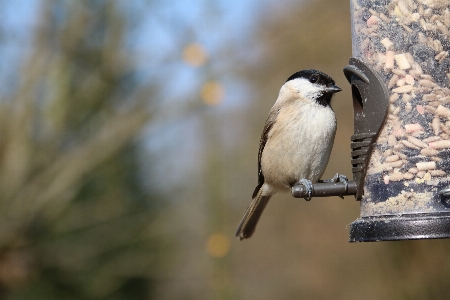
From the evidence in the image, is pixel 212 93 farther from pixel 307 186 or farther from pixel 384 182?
pixel 384 182

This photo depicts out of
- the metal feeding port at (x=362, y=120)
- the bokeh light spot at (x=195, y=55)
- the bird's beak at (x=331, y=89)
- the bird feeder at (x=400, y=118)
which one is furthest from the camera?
the bokeh light spot at (x=195, y=55)

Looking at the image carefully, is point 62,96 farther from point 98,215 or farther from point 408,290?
point 408,290

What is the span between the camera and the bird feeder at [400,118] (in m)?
3.51

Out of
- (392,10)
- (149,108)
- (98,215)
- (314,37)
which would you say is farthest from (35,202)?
(392,10)

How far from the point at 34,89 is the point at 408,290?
5485 millimetres

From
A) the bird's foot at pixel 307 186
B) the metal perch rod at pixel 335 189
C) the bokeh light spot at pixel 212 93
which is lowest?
the bird's foot at pixel 307 186

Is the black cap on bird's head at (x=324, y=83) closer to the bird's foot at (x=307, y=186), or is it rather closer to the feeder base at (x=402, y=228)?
the bird's foot at (x=307, y=186)

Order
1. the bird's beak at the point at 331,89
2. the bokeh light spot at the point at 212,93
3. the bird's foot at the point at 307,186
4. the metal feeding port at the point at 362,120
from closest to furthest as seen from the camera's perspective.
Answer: the metal feeding port at the point at 362,120 → the bird's foot at the point at 307,186 → the bird's beak at the point at 331,89 → the bokeh light spot at the point at 212,93

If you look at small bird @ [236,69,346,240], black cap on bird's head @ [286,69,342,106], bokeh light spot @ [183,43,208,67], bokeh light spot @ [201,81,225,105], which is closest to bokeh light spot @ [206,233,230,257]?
bokeh light spot @ [201,81,225,105]

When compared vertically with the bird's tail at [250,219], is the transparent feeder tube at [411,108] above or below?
above

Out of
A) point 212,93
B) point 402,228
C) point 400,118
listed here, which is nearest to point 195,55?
point 212,93

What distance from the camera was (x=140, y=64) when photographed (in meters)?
6.64

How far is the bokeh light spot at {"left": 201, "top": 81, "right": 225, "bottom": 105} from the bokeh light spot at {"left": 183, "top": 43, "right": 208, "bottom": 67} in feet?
0.87

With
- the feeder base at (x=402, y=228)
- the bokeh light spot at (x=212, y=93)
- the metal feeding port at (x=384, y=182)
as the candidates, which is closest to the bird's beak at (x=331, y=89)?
the metal feeding port at (x=384, y=182)
